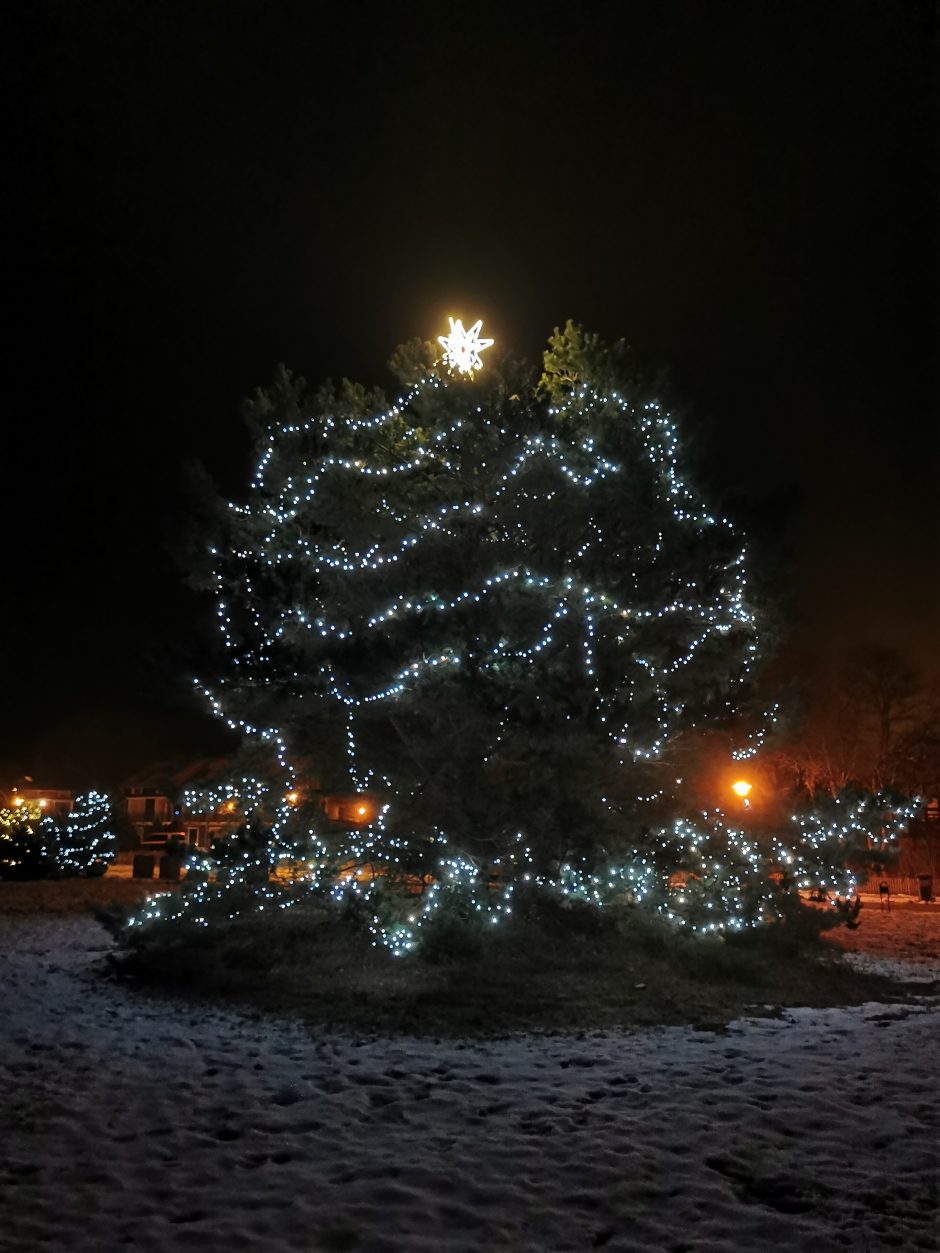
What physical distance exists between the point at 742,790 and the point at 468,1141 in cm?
912

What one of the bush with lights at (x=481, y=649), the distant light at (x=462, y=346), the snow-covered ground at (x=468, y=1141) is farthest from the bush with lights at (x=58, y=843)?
the snow-covered ground at (x=468, y=1141)

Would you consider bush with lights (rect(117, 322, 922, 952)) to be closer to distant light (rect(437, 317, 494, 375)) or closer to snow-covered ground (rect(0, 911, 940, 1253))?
distant light (rect(437, 317, 494, 375))

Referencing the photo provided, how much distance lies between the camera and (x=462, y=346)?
45.0ft

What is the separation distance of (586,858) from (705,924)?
149cm

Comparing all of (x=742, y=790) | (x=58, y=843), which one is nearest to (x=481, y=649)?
(x=742, y=790)

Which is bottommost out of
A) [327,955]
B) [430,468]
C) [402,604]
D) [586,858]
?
[327,955]

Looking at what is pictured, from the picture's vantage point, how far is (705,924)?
1216 centimetres

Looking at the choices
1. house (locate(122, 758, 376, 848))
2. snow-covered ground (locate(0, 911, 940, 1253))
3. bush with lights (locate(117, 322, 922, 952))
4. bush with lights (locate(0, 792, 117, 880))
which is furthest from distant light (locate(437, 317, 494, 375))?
bush with lights (locate(0, 792, 117, 880))

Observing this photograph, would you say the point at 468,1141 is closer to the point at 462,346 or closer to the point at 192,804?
the point at 192,804

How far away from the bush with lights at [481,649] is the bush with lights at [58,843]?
489 inches

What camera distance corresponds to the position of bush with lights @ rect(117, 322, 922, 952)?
485 inches

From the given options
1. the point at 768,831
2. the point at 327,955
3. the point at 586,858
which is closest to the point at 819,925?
the point at 768,831

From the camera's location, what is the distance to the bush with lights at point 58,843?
80.9ft

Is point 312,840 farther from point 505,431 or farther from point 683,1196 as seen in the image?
point 683,1196
